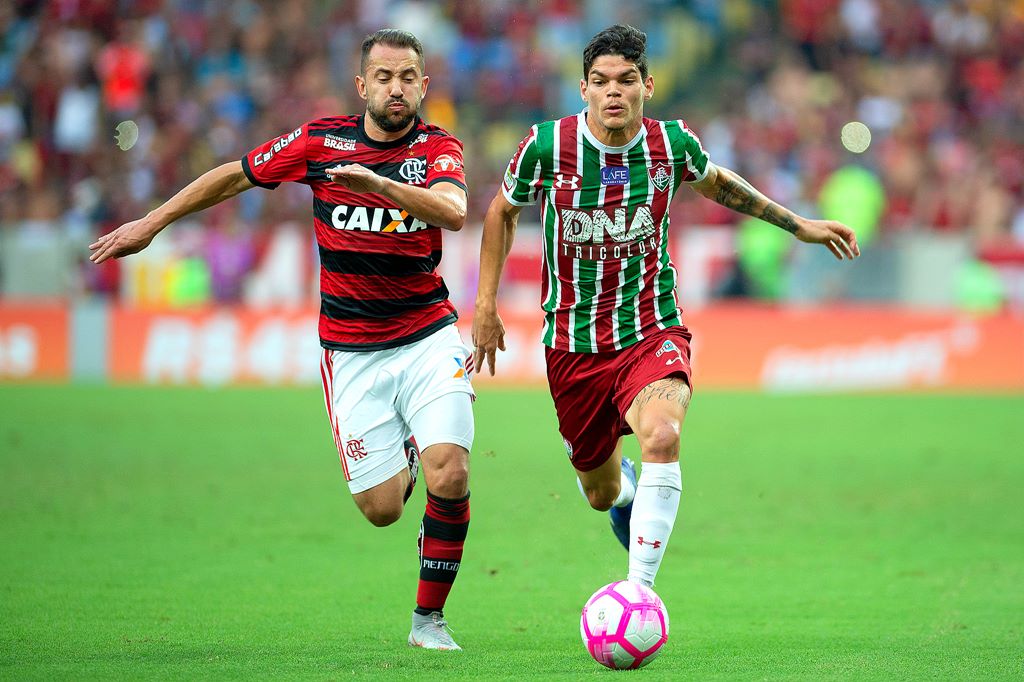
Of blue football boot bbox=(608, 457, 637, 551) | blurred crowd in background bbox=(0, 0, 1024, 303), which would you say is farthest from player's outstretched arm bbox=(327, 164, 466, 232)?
blurred crowd in background bbox=(0, 0, 1024, 303)

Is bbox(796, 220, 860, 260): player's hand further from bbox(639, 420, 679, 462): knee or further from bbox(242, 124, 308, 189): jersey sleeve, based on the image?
bbox(242, 124, 308, 189): jersey sleeve

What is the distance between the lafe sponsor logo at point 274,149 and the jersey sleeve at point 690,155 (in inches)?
66.2

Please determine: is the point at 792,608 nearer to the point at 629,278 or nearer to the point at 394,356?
the point at 629,278

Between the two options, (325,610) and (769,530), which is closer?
(325,610)

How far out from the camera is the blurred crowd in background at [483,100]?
19.0 meters

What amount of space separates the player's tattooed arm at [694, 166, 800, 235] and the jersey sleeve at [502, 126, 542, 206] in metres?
0.78

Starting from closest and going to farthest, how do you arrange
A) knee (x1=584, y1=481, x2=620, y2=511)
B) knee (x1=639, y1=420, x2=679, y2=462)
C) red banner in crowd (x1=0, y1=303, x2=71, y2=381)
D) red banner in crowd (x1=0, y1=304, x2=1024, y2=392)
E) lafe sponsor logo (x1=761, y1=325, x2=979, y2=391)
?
knee (x1=639, y1=420, x2=679, y2=462), knee (x1=584, y1=481, x2=620, y2=511), red banner in crowd (x1=0, y1=304, x2=1024, y2=392), lafe sponsor logo (x1=761, y1=325, x2=979, y2=391), red banner in crowd (x1=0, y1=303, x2=71, y2=381)

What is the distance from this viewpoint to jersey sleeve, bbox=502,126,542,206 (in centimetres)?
632

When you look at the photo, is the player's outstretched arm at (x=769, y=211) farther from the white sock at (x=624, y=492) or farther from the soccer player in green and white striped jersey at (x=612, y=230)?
the white sock at (x=624, y=492)

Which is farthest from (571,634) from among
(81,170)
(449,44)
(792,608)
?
(449,44)

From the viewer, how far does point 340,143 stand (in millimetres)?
6391

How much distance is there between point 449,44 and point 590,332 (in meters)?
17.7

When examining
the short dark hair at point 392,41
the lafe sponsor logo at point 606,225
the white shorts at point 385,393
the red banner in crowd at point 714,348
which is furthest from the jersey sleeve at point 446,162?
the red banner in crowd at point 714,348

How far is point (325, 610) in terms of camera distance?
668 centimetres
